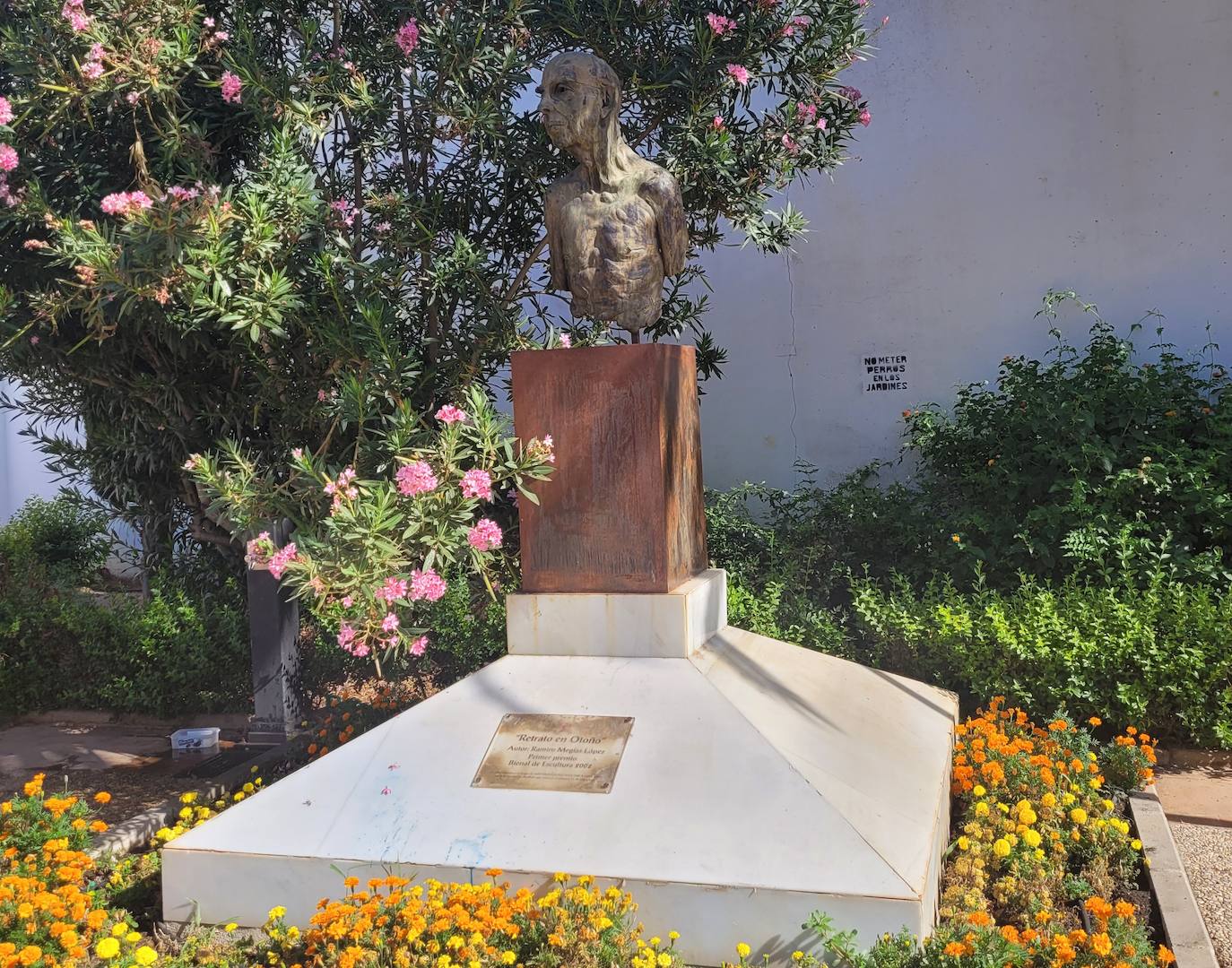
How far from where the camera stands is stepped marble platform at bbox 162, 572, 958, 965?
8.48ft

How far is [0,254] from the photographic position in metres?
4.43

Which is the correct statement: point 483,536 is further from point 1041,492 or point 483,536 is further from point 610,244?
point 1041,492

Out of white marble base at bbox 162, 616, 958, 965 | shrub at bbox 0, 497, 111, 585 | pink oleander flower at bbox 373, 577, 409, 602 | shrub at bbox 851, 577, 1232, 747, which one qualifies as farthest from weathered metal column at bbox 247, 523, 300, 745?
shrub at bbox 0, 497, 111, 585

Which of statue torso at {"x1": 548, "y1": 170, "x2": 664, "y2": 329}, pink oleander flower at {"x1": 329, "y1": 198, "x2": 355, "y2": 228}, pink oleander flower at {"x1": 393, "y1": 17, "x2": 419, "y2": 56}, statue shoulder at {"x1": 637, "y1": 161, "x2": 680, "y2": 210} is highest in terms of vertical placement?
pink oleander flower at {"x1": 393, "y1": 17, "x2": 419, "y2": 56}

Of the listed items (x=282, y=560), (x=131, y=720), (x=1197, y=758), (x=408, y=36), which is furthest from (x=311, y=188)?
(x=1197, y=758)

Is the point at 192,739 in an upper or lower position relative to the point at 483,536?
lower

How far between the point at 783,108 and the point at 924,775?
3119mm

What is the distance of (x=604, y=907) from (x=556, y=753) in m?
0.63

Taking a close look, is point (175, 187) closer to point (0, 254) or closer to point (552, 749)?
point (0, 254)

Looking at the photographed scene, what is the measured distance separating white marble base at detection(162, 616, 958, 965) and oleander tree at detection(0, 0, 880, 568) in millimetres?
1218

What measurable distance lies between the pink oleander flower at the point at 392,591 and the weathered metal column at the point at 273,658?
1623 mm

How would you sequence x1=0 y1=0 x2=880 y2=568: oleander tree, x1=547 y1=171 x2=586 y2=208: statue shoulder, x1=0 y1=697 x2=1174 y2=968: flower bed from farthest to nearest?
x1=0 y1=0 x2=880 y2=568: oleander tree → x1=547 y1=171 x2=586 y2=208: statue shoulder → x1=0 y1=697 x2=1174 y2=968: flower bed

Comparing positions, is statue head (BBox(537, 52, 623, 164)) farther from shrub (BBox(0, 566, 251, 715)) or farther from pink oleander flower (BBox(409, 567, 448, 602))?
shrub (BBox(0, 566, 251, 715))

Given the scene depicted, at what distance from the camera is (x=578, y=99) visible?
334cm
